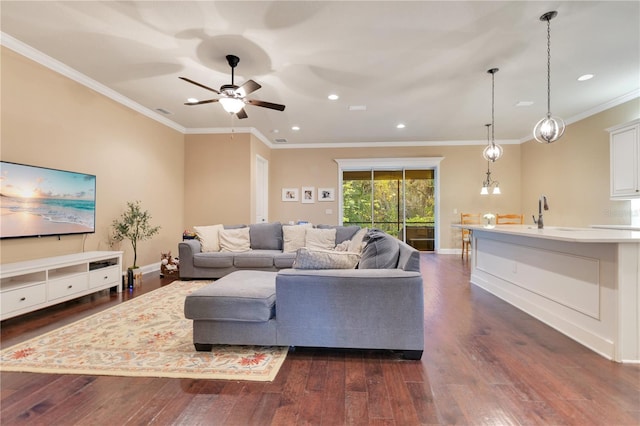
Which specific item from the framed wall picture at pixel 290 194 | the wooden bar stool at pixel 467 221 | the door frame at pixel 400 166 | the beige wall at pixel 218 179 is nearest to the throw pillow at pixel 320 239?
the beige wall at pixel 218 179

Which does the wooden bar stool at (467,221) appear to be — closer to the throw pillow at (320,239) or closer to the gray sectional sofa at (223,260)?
the gray sectional sofa at (223,260)

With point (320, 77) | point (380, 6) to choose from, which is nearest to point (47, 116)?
→ point (320, 77)

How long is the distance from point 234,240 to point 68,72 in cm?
301

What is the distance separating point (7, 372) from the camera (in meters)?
1.87

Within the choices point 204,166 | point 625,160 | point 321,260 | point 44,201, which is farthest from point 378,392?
point 204,166

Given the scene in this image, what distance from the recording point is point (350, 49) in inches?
119

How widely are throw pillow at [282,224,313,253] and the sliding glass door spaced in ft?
9.91

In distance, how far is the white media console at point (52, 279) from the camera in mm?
2541

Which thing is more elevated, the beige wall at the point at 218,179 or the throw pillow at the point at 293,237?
the beige wall at the point at 218,179

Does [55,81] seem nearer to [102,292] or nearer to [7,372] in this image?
[102,292]

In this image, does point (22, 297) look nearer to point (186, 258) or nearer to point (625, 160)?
point (186, 258)

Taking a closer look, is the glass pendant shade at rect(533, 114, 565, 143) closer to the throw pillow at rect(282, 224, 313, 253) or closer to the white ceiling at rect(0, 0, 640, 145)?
the white ceiling at rect(0, 0, 640, 145)

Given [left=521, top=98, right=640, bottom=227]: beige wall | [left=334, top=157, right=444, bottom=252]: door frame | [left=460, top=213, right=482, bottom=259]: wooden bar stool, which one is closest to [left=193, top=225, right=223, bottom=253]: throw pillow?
[left=334, top=157, right=444, bottom=252]: door frame

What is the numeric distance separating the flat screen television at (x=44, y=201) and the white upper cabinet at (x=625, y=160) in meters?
7.57
